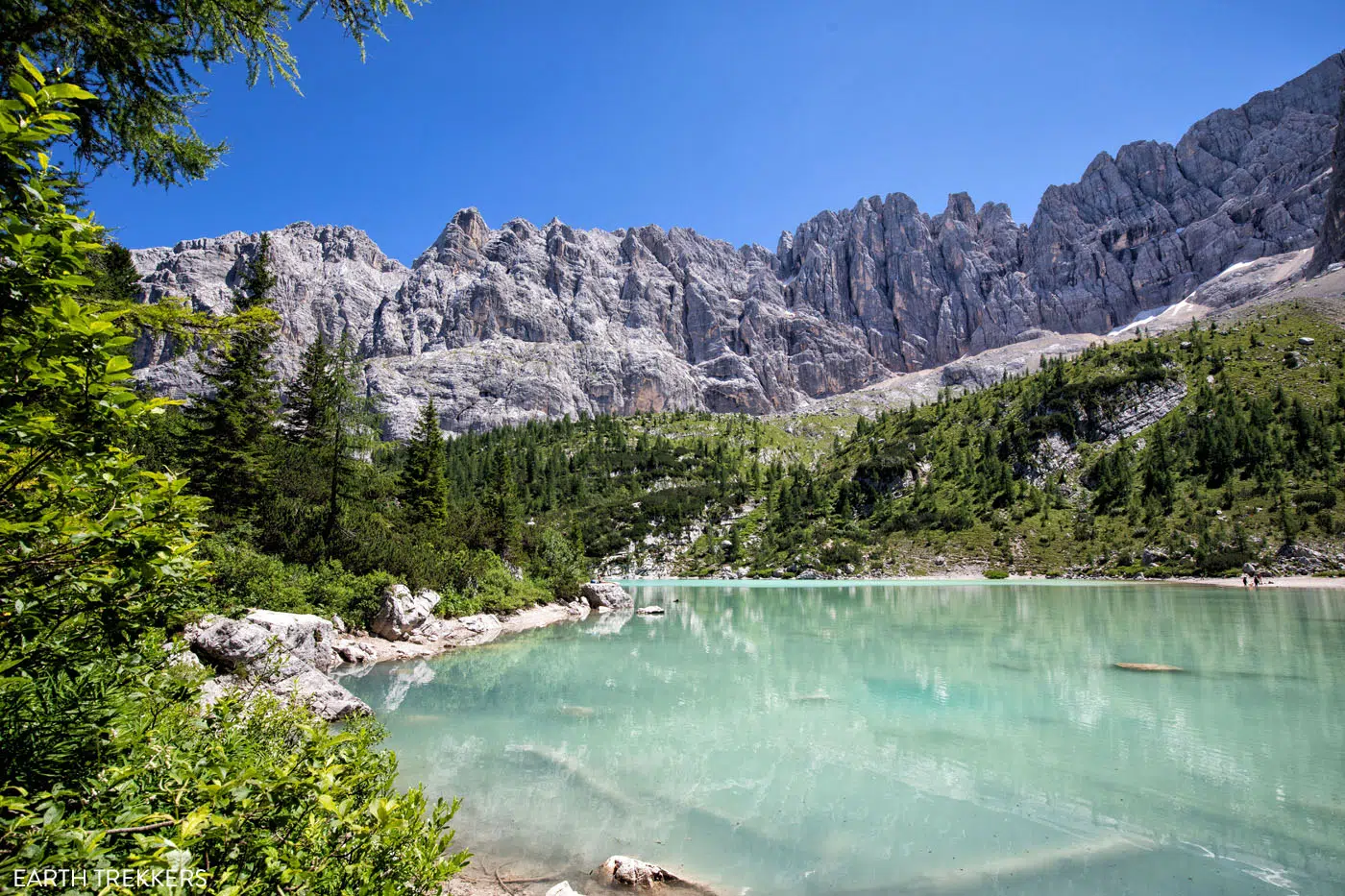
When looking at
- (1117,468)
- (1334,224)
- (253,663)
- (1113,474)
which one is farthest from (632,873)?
(1334,224)

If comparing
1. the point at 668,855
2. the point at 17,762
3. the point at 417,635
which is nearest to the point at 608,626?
the point at 417,635

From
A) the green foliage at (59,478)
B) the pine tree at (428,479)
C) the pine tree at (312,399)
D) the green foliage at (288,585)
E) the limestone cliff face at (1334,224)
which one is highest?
the limestone cliff face at (1334,224)

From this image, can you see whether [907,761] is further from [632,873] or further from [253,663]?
[253,663]

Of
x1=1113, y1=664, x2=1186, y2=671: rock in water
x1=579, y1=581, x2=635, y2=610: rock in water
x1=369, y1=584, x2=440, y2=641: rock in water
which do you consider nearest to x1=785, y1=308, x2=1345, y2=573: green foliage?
x1=579, y1=581, x2=635, y2=610: rock in water

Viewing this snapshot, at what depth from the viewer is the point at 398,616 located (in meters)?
24.0

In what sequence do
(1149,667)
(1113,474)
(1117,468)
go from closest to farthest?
1. (1149,667)
2. (1113,474)
3. (1117,468)

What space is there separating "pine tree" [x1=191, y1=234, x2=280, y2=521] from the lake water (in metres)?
10.6

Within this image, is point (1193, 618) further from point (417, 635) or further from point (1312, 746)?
point (417, 635)

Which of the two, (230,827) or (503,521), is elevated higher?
(503,521)

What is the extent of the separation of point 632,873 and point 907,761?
6.82 m

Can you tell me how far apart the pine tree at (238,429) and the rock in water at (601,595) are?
24983mm

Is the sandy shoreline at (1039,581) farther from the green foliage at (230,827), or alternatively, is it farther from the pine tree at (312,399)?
the green foliage at (230,827)

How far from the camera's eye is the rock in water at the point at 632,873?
7.48 m

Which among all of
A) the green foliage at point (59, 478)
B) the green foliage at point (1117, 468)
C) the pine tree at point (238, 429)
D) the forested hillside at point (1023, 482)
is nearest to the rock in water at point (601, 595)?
the forested hillside at point (1023, 482)
